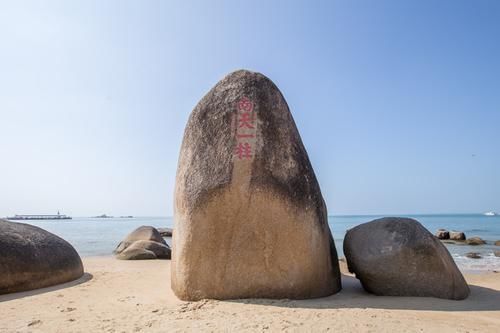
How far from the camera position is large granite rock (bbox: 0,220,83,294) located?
6.53 meters

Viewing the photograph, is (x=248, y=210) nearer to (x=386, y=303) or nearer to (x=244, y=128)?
Answer: (x=244, y=128)

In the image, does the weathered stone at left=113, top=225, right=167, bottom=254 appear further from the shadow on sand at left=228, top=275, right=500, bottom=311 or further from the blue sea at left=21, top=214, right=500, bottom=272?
the shadow on sand at left=228, top=275, right=500, bottom=311

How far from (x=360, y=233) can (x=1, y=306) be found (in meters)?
5.73

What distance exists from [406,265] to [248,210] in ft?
8.66

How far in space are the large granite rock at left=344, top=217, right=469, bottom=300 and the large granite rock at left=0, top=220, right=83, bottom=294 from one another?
5.82 meters

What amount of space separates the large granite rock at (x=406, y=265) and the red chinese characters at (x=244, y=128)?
2.57 m

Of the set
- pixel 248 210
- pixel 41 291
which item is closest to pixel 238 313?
pixel 248 210

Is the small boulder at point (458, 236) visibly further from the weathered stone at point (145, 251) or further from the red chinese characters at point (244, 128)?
the red chinese characters at point (244, 128)

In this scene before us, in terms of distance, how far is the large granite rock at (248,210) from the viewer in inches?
218

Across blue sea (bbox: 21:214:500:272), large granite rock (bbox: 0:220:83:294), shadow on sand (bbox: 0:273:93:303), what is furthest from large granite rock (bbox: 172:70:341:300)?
blue sea (bbox: 21:214:500:272)

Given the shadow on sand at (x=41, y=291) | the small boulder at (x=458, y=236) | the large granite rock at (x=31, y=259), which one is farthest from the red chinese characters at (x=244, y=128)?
the small boulder at (x=458, y=236)

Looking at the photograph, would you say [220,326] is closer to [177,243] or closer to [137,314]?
[137,314]

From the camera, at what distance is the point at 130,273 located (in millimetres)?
9211

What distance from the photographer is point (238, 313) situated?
4660mm
